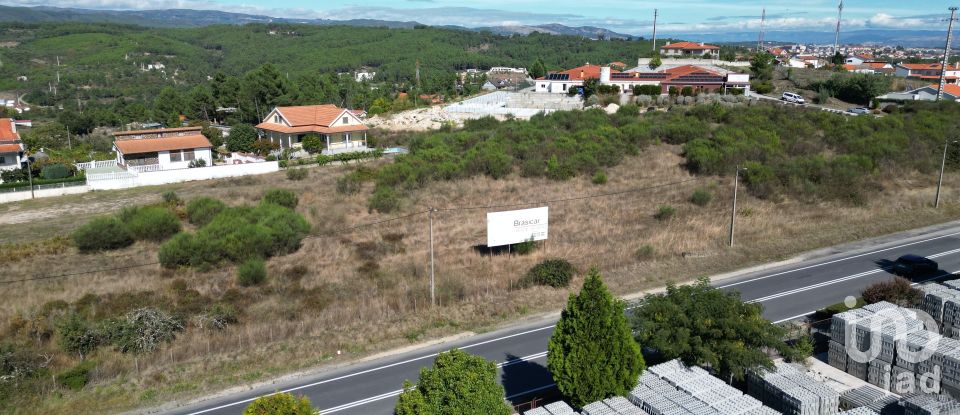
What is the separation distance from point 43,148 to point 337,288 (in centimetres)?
5093

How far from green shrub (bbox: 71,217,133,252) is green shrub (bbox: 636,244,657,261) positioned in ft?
78.5

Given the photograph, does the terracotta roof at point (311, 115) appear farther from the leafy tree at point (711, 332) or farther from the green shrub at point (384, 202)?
the leafy tree at point (711, 332)

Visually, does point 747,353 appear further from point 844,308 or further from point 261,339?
point 261,339

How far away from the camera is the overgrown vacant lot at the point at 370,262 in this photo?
19.3 metres

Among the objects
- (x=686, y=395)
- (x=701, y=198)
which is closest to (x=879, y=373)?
Answer: (x=686, y=395)

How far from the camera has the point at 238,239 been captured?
28016 mm

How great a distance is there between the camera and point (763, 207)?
3684 cm

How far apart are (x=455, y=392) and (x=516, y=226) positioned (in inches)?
608

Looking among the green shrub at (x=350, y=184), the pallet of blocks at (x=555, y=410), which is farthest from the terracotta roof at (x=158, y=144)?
the pallet of blocks at (x=555, y=410)

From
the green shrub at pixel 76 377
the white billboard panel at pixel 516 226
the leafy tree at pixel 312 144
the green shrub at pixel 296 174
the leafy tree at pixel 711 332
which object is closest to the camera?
the leafy tree at pixel 711 332

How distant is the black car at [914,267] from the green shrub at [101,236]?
113ft

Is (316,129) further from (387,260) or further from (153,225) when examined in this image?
(387,260)

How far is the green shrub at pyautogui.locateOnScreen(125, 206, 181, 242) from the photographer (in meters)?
31.2

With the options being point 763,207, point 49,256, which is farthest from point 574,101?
point 49,256
